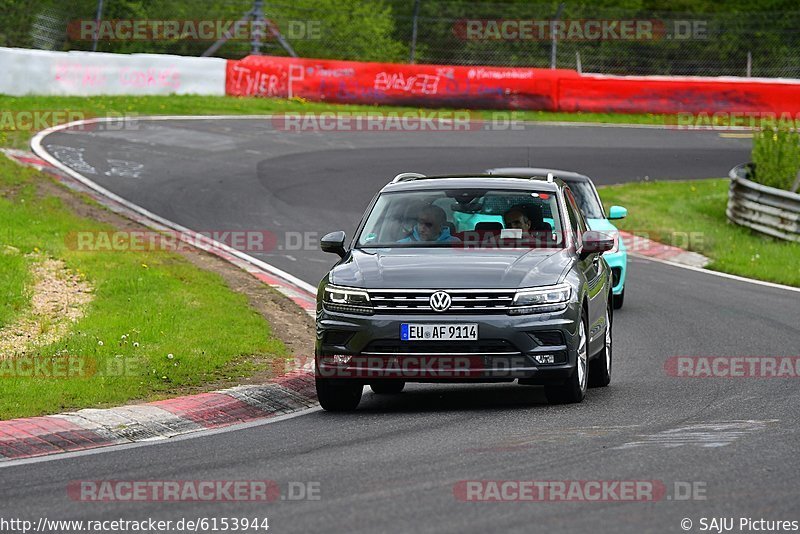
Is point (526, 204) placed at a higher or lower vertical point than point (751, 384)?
higher

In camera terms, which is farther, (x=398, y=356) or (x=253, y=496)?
(x=398, y=356)

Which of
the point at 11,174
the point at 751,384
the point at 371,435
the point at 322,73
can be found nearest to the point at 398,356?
the point at 371,435

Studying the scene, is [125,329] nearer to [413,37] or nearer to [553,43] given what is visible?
[553,43]

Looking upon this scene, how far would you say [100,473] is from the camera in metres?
7.89

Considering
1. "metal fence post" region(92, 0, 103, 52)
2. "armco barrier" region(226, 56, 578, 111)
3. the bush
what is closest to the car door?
the bush

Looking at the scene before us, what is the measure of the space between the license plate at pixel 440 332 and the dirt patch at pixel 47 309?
3676 millimetres

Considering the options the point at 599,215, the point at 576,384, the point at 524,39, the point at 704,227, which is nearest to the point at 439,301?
the point at 576,384

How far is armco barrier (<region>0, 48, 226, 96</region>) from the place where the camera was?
1240 inches

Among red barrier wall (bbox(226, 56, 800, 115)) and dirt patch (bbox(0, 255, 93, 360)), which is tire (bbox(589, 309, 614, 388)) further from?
red barrier wall (bbox(226, 56, 800, 115))

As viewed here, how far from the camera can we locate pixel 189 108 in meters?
32.5

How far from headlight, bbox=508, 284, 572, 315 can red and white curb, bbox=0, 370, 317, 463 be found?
190 cm

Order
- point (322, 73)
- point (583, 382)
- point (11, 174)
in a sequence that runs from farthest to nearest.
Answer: point (322, 73), point (11, 174), point (583, 382)

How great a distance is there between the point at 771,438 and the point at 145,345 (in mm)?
5458

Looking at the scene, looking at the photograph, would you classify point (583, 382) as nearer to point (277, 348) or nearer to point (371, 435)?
point (371, 435)
